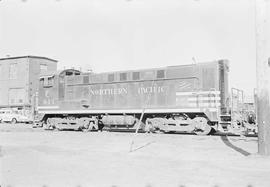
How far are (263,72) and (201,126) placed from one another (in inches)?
284

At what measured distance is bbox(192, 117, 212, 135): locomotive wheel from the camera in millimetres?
16031

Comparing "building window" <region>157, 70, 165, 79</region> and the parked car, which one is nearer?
"building window" <region>157, 70, 165, 79</region>

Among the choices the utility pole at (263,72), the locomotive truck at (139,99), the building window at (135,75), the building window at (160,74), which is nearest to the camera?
the utility pole at (263,72)

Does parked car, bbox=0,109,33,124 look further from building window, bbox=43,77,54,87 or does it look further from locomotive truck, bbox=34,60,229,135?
building window, bbox=43,77,54,87

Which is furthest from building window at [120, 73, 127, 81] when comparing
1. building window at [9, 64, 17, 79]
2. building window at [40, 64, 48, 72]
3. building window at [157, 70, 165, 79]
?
building window at [9, 64, 17, 79]

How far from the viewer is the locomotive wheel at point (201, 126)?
16031 millimetres

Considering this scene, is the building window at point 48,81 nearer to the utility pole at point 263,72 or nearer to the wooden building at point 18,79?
the utility pole at point 263,72

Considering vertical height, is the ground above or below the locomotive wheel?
below

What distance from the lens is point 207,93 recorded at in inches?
644

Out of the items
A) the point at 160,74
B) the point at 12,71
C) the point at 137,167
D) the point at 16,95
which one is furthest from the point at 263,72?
the point at 12,71

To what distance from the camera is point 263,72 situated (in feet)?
30.4

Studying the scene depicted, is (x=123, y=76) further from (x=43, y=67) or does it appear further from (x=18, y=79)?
(x=43, y=67)

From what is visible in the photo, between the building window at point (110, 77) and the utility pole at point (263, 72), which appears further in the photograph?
the building window at point (110, 77)

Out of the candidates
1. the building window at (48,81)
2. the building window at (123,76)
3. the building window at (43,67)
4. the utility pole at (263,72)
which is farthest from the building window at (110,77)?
the building window at (43,67)
